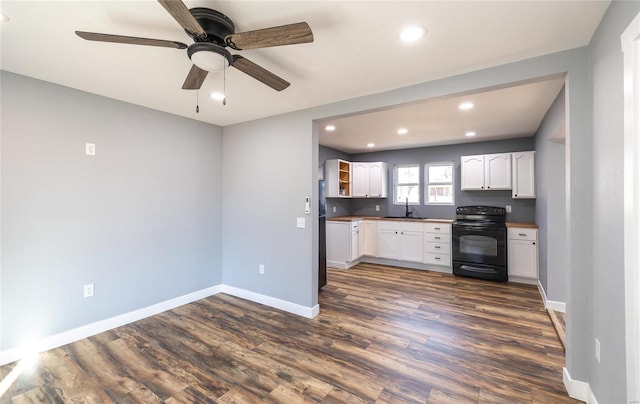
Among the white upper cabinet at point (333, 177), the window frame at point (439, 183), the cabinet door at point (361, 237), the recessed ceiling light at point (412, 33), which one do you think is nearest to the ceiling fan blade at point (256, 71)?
the recessed ceiling light at point (412, 33)

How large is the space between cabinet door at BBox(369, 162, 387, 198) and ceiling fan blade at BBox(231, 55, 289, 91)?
412cm

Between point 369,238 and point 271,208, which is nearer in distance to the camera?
point 271,208

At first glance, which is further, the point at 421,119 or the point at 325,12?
the point at 421,119

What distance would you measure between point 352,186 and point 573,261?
171 inches

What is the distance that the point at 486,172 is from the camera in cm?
482

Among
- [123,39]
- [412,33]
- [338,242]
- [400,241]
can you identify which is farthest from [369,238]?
[123,39]

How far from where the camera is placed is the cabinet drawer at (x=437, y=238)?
4914 mm

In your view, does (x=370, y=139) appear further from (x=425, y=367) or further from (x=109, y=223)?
(x=109, y=223)

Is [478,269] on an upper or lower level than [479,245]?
lower

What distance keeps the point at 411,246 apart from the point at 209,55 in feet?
15.4

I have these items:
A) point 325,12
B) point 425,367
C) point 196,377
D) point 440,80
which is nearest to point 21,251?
point 196,377

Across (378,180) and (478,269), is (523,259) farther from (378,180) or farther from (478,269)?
(378,180)

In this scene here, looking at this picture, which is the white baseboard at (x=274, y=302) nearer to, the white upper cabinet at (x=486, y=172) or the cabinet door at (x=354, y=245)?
the cabinet door at (x=354, y=245)

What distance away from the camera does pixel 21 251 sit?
2.34m
